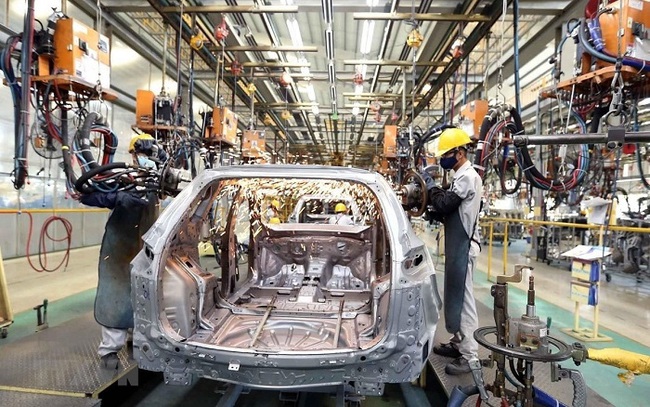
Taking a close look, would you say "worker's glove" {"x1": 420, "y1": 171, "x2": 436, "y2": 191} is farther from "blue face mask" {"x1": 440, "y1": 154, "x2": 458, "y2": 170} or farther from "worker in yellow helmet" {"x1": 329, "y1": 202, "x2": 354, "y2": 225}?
"worker in yellow helmet" {"x1": 329, "y1": 202, "x2": 354, "y2": 225}

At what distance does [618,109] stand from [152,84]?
353 inches

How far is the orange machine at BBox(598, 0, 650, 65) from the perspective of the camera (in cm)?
290

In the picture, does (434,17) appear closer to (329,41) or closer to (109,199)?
(329,41)

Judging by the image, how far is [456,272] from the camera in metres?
2.82

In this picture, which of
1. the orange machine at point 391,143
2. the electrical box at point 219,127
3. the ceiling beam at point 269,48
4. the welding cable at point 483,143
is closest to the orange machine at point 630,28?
the welding cable at point 483,143

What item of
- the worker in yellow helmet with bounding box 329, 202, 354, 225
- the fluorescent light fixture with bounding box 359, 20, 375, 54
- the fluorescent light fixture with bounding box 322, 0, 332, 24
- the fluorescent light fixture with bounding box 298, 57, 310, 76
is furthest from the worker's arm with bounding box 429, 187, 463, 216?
the fluorescent light fixture with bounding box 298, 57, 310, 76

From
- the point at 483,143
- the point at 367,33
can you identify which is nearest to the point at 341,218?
the point at 483,143

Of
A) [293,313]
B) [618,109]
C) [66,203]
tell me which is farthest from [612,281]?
[66,203]

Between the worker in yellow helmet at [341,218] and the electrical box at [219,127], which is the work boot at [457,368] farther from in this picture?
the electrical box at [219,127]

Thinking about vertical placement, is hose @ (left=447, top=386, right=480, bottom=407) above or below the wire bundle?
below

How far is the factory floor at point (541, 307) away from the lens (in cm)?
301

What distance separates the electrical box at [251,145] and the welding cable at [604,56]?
6411 mm

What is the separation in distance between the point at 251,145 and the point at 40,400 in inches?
266

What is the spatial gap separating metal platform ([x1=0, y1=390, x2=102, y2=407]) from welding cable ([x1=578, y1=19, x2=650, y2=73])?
4018mm
